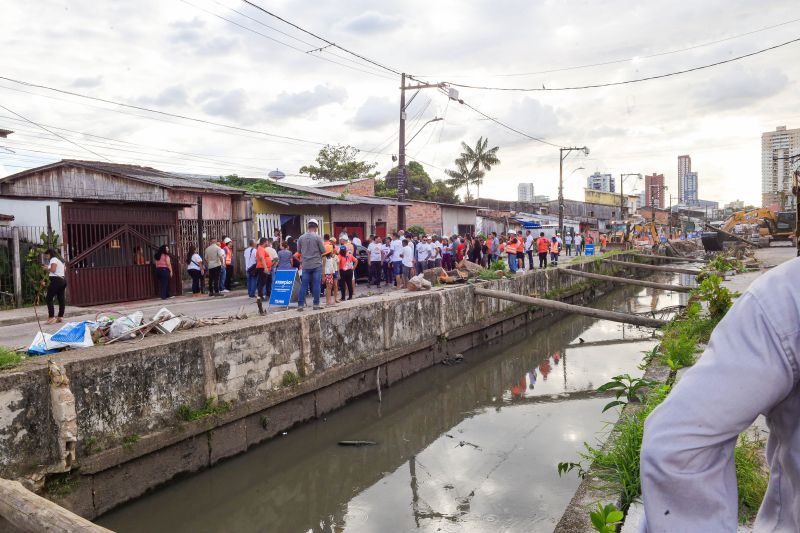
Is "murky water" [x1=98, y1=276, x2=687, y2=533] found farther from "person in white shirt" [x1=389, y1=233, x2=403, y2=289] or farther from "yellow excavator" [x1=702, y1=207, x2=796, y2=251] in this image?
"yellow excavator" [x1=702, y1=207, x2=796, y2=251]

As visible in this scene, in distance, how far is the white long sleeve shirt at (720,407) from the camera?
1033 mm

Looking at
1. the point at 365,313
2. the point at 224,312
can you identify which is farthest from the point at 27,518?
the point at 224,312

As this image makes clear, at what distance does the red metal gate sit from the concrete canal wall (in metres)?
6.40

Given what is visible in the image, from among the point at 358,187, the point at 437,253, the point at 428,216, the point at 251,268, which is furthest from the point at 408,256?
the point at 358,187

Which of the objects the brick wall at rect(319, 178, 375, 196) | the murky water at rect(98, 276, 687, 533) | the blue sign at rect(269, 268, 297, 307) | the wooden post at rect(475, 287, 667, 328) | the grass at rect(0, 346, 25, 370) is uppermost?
the brick wall at rect(319, 178, 375, 196)

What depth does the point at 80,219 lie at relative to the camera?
42.4 feet

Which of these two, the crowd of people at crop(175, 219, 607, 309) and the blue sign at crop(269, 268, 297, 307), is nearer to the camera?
the blue sign at crop(269, 268, 297, 307)

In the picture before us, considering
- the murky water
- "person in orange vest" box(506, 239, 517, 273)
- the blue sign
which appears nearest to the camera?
the murky water

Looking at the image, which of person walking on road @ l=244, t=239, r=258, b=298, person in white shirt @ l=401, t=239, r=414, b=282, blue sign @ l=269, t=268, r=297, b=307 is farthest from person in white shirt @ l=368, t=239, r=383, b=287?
blue sign @ l=269, t=268, r=297, b=307

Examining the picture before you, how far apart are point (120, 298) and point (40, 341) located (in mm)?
7634

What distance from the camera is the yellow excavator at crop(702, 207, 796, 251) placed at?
34.7m

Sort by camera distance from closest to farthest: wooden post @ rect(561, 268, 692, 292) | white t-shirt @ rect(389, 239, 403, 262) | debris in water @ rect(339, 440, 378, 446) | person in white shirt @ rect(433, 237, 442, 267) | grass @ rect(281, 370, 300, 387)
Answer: debris in water @ rect(339, 440, 378, 446) < grass @ rect(281, 370, 300, 387) < wooden post @ rect(561, 268, 692, 292) < white t-shirt @ rect(389, 239, 403, 262) < person in white shirt @ rect(433, 237, 442, 267)

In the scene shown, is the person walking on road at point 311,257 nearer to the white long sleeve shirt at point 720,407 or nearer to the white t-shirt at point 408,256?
the white t-shirt at point 408,256

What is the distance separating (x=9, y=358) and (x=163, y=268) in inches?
329
